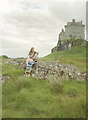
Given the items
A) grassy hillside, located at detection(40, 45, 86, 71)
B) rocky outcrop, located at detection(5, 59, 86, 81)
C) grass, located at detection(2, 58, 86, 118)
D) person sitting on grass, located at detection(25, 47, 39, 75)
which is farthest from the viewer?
grassy hillside, located at detection(40, 45, 86, 71)

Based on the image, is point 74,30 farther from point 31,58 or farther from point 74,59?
point 31,58

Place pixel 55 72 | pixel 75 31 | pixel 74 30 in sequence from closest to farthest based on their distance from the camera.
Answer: pixel 55 72, pixel 74 30, pixel 75 31

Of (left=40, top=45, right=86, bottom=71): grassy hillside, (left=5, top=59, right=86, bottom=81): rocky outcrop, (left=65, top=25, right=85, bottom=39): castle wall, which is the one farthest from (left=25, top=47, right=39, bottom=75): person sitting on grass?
(left=65, top=25, right=85, bottom=39): castle wall

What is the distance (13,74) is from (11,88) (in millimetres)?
3412

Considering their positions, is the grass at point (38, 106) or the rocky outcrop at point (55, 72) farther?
the rocky outcrop at point (55, 72)

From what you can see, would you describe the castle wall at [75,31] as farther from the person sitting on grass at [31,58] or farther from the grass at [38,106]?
the grass at [38,106]

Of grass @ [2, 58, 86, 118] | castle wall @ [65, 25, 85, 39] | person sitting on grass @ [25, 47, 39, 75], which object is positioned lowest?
grass @ [2, 58, 86, 118]

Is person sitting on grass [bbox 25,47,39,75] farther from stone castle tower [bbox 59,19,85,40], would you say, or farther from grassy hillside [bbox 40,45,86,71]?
stone castle tower [bbox 59,19,85,40]

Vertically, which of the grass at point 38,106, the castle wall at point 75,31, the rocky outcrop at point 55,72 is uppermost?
the castle wall at point 75,31

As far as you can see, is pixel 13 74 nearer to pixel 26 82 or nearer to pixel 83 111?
pixel 26 82

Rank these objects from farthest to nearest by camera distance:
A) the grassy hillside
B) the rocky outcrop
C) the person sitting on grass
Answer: the grassy hillside, the person sitting on grass, the rocky outcrop

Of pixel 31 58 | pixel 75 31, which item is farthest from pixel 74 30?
pixel 31 58

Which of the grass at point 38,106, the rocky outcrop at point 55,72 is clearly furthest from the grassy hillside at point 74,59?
the grass at point 38,106

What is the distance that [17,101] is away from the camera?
5441 millimetres
